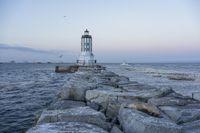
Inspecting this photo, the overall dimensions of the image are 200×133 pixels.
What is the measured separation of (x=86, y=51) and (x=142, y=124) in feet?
119

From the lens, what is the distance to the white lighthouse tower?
40.2 metres

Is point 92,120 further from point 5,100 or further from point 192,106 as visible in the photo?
point 5,100

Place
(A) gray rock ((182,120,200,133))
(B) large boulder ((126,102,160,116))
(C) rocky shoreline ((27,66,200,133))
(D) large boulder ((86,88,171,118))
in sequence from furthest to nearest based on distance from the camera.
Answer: (D) large boulder ((86,88,171,118))
(B) large boulder ((126,102,160,116))
(A) gray rock ((182,120,200,133))
(C) rocky shoreline ((27,66,200,133))

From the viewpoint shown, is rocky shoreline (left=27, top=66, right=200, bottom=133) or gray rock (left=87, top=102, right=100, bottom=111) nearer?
rocky shoreline (left=27, top=66, right=200, bottom=133)

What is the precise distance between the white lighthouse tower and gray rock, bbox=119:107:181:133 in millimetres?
35177

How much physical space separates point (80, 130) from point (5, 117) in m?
6.38

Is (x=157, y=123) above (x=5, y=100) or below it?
above

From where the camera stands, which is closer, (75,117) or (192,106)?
(75,117)

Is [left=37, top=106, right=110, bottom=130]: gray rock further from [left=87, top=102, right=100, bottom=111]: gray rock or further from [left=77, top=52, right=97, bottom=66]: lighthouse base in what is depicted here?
[left=77, top=52, right=97, bottom=66]: lighthouse base

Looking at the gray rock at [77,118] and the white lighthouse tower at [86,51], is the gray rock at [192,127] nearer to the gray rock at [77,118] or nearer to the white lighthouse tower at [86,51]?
the gray rock at [77,118]

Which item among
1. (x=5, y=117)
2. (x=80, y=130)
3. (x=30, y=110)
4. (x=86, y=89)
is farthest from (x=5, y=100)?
(x=80, y=130)

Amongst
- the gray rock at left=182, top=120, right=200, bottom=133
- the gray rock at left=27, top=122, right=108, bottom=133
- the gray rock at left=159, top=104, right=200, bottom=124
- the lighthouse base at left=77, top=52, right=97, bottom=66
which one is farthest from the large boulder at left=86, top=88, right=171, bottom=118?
the lighthouse base at left=77, top=52, right=97, bottom=66

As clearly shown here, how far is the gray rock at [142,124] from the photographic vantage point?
419cm

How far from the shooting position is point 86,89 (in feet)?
27.0
